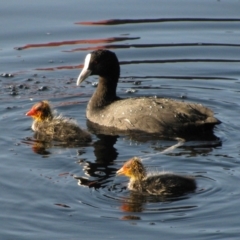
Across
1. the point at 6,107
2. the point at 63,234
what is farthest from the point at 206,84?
the point at 63,234

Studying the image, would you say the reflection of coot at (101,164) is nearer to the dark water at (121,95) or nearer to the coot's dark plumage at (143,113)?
the dark water at (121,95)

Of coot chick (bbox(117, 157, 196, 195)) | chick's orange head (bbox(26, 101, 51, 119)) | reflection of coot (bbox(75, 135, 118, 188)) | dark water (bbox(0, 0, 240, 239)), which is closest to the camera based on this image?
dark water (bbox(0, 0, 240, 239))

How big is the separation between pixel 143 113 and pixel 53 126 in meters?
1.26

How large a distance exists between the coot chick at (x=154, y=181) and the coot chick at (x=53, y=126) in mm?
1963

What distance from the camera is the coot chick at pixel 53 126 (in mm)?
12367

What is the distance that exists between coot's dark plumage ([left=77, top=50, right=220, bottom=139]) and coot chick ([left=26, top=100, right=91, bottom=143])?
2.22ft

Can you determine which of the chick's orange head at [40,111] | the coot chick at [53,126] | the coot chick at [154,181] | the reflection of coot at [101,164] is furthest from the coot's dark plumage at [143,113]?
the coot chick at [154,181]

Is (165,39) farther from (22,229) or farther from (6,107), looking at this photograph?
(22,229)

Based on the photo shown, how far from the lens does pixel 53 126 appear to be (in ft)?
41.2

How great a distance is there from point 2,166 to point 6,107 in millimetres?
2495

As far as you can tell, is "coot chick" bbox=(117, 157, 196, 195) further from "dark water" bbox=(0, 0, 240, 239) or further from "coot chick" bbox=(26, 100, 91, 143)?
"coot chick" bbox=(26, 100, 91, 143)

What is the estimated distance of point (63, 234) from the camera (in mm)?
9281

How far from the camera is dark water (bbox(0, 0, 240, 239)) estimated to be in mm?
9594

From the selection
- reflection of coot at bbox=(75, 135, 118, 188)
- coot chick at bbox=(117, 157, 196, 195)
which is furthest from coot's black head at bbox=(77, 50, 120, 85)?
coot chick at bbox=(117, 157, 196, 195)
